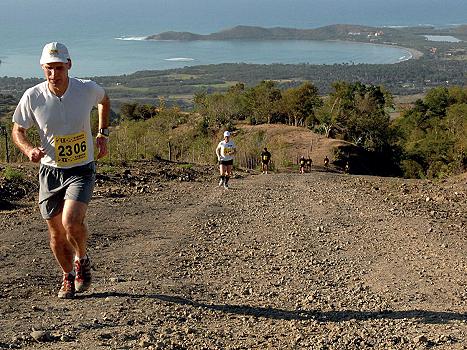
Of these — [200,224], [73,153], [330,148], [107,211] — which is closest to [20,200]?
[107,211]

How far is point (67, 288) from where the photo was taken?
18.3 feet

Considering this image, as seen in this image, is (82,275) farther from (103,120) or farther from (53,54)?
(53,54)

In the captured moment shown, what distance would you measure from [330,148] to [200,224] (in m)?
27.1

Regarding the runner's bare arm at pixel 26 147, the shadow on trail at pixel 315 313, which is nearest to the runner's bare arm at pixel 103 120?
the runner's bare arm at pixel 26 147

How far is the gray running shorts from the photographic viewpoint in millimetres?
5238

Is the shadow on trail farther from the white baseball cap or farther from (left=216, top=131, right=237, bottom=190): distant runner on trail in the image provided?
(left=216, top=131, right=237, bottom=190): distant runner on trail

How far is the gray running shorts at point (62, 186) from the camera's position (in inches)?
206

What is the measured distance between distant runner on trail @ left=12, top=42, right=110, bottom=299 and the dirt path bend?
75cm

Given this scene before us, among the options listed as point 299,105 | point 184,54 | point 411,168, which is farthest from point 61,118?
point 184,54

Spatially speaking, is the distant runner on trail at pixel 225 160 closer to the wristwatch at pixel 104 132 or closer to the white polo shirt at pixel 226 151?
the white polo shirt at pixel 226 151

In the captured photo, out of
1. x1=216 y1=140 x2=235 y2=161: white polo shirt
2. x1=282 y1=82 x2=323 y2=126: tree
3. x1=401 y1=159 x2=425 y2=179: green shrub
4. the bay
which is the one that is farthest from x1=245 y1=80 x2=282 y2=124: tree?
the bay

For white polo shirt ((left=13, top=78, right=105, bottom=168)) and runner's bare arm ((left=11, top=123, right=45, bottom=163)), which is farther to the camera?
white polo shirt ((left=13, top=78, right=105, bottom=168))

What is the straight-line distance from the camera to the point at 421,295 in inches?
245

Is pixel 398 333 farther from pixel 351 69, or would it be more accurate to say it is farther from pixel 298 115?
pixel 351 69
